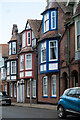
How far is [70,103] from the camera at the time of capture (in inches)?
594

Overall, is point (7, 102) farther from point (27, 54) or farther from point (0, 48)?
point (0, 48)

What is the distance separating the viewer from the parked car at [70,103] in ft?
47.6

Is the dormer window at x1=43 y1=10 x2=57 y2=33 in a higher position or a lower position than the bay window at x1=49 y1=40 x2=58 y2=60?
higher

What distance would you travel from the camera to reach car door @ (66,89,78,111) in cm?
1458

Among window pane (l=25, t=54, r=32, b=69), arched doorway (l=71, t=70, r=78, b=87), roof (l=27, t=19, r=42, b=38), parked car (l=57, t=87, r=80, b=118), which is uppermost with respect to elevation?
roof (l=27, t=19, r=42, b=38)

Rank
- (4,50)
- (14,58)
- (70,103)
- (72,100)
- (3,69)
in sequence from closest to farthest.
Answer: (72,100) < (70,103) < (14,58) < (3,69) < (4,50)

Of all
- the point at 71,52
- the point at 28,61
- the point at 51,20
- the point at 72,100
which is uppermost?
the point at 51,20

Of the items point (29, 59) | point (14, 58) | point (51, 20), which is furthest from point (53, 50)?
point (14, 58)

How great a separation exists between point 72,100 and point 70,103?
26cm

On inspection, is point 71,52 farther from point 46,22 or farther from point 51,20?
point 46,22

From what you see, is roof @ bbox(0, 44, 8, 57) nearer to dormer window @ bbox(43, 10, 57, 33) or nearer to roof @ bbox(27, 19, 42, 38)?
roof @ bbox(27, 19, 42, 38)

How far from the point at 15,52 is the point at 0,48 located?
13.2 metres

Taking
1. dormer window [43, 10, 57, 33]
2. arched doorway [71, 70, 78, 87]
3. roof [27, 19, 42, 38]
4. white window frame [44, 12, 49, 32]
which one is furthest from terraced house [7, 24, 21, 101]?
arched doorway [71, 70, 78, 87]

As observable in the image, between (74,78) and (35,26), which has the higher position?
(35,26)
